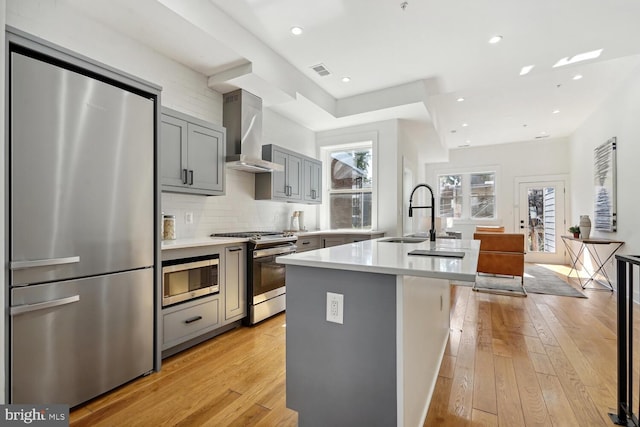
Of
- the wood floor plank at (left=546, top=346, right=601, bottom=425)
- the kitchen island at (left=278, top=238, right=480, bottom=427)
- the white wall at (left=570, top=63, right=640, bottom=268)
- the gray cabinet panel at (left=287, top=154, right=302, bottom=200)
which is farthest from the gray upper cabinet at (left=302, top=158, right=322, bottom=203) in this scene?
the white wall at (left=570, top=63, right=640, bottom=268)

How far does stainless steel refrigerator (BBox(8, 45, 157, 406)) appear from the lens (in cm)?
155

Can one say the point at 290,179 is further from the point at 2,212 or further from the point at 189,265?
the point at 2,212

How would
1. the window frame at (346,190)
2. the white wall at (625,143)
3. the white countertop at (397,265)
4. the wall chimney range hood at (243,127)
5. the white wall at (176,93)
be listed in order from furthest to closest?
the window frame at (346,190) < the white wall at (625,143) < the wall chimney range hood at (243,127) < the white wall at (176,93) < the white countertop at (397,265)

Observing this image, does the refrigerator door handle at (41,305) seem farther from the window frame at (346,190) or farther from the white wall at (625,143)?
the white wall at (625,143)

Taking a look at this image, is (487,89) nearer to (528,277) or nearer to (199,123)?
(528,277)

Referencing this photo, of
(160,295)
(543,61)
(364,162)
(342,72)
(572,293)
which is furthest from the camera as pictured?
(364,162)

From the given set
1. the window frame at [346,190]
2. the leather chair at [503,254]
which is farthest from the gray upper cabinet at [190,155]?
the leather chair at [503,254]

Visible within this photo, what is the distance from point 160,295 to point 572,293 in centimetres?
527

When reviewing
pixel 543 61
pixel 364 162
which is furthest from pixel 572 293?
pixel 364 162

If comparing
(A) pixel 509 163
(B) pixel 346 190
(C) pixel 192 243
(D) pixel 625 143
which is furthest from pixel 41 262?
(A) pixel 509 163

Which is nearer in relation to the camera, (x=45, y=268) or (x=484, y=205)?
(x=45, y=268)

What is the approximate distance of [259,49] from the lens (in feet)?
10.5

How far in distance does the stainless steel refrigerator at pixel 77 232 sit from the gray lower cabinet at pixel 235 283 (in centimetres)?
80

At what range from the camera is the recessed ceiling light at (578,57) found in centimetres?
340
